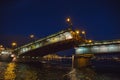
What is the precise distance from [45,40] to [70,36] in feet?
42.2

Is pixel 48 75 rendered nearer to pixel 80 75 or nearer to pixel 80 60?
pixel 80 75

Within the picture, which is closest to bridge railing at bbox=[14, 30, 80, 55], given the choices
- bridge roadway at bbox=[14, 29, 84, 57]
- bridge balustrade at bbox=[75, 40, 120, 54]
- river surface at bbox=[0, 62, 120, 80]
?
bridge roadway at bbox=[14, 29, 84, 57]

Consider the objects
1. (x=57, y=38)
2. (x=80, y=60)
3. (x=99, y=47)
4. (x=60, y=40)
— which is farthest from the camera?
(x=80, y=60)

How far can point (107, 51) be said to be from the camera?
8588 cm

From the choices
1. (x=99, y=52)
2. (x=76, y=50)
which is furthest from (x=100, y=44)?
(x=76, y=50)

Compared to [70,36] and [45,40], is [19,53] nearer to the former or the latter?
[45,40]

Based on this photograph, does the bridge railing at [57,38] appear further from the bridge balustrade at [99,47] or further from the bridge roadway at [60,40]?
the bridge balustrade at [99,47]

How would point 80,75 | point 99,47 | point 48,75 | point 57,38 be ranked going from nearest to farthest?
point 48,75 → point 80,75 → point 57,38 → point 99,47

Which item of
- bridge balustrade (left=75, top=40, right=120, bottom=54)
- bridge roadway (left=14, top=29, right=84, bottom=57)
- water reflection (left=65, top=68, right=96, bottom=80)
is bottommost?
water reflection (left=65, top=68, right=96, bottom=80)

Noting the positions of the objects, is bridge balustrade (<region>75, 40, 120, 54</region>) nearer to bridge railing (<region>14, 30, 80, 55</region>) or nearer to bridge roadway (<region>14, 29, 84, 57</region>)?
bridge roadway (<region>14, 29, 84, 57</region>)

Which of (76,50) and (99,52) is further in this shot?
(76,50)

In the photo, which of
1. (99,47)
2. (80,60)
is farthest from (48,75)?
(80,60)

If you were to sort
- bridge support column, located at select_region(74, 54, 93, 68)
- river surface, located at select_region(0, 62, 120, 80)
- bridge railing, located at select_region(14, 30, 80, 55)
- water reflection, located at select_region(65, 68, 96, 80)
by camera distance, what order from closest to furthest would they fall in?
river surface, located at select_region(0, 62, 120, 80), water reflection, located at select_region(65, 68, 96, 80), bridge railing, located at select_region(14, 30, 80, 55), bridge support column, located at select_region(74, 54, 93, 68)

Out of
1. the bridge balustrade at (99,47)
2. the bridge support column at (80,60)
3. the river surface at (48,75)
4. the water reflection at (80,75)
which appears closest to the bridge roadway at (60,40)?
the bridge balustrade at (99,47)
